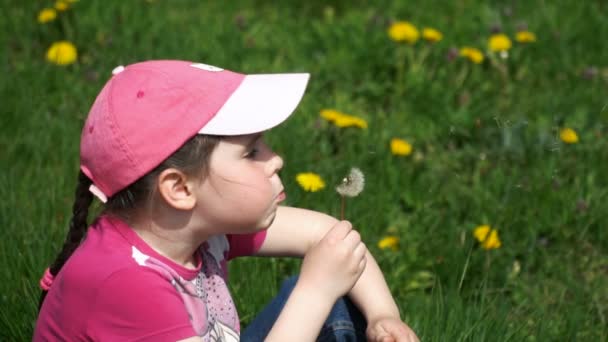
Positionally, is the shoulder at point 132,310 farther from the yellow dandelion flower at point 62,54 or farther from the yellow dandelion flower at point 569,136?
the yellow dandelion flower at point 62,54

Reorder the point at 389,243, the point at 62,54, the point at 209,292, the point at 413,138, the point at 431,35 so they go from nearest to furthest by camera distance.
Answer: the point at 209,292 → the point at 389,243 → the point at 413,138 → the point at 62,54 → the point at 431,35

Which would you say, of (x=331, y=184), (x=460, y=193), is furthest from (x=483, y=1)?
(x=331, y=184)

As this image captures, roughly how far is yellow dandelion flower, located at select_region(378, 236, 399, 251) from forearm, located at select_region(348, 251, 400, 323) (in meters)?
0.60

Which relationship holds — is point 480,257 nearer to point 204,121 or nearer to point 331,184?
point 331,184

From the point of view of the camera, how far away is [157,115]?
1434 millimetres

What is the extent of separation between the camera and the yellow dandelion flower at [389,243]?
2.41 metres

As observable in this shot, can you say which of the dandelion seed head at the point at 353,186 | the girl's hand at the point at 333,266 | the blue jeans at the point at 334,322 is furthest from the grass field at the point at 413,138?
the girl's hand at the point at 333,266

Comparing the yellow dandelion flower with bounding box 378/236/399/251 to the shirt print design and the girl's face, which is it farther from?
the girl's face

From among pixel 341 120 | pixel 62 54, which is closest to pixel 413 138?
pixel 341 120

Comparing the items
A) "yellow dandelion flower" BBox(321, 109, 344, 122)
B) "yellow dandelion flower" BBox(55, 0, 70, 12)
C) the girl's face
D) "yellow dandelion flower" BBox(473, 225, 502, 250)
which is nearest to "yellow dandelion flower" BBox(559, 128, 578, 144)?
"yellow dandelion flower" BBox(473, 225, 502, 250)

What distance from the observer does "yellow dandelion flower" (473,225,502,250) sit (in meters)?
2.30

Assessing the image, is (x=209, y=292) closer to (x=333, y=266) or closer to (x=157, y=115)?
(x=333, y=266)

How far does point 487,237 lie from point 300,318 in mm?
910

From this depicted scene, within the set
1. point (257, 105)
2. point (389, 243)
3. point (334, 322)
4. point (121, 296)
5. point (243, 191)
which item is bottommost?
point (389, 243)
